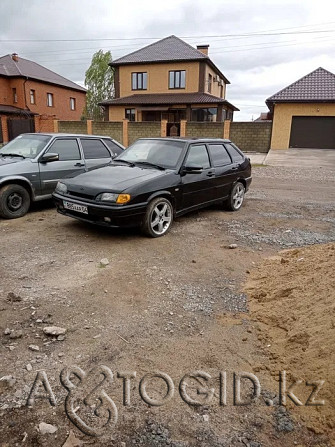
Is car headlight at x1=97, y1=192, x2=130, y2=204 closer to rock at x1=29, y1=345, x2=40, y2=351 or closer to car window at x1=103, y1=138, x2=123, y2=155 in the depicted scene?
rock at x1=29, y1=345, x2=40, y2=351

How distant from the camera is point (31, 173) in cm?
665

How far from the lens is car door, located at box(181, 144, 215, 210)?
237 inches

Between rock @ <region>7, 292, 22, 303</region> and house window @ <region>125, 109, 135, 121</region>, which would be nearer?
rock @ <region>7, 292, 22, 303</region>

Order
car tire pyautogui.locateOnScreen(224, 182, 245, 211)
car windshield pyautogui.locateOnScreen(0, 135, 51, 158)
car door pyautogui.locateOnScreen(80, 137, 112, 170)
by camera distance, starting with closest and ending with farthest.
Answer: car windshield pyautogui.locateOnScreen(0, 135, 51, 158)
car tire pyautogui.locateOnScreen(224, 182, 245, 211)
car door pyautogui.locateOnScreen(80, 137, 112, 170)

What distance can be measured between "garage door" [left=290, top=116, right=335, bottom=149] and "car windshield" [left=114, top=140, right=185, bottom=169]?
19.4 meters

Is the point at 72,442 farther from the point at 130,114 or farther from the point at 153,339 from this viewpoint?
the point at 130,114

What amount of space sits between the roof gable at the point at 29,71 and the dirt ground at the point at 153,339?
117ft

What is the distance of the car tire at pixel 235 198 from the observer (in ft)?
24.2

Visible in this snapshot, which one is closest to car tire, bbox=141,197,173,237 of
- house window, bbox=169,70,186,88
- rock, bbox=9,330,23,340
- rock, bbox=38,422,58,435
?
rock, bbox=9,330,23,340

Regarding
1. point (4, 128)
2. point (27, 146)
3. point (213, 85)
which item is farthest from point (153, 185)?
point (213, 85)

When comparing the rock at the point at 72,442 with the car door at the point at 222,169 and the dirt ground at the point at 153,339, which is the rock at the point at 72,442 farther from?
the car door at the point at 222,169

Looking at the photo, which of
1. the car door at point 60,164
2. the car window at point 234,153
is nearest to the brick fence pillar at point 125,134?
the car door at point 60,164

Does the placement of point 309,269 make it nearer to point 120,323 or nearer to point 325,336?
point 325,336

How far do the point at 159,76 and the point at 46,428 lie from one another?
112 feet
